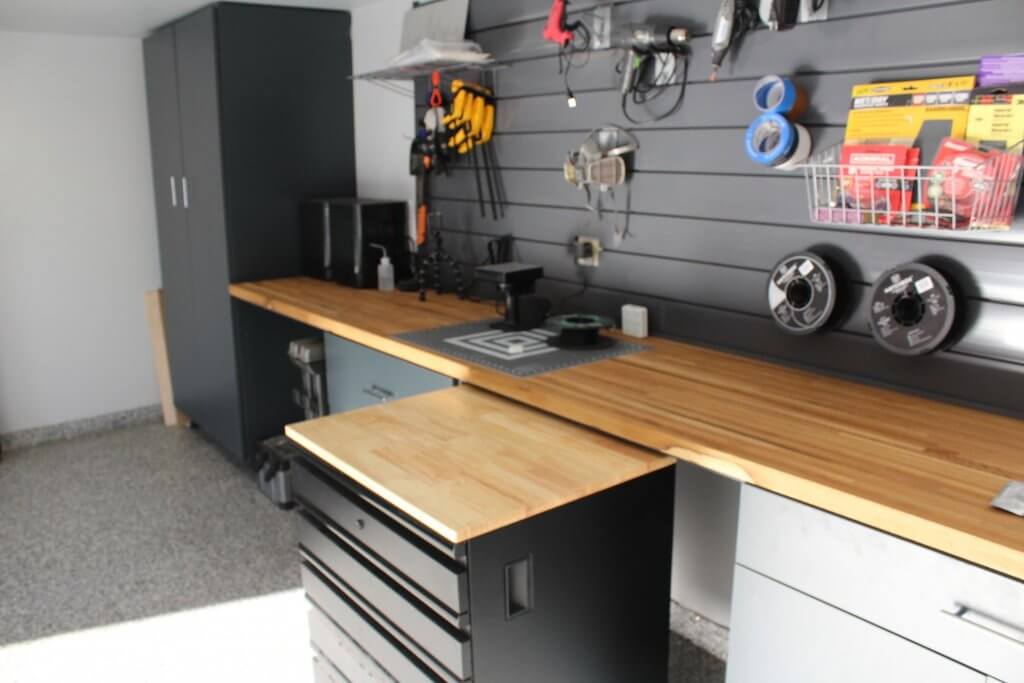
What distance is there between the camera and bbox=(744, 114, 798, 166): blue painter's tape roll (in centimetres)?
174

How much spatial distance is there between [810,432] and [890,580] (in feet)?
1.12

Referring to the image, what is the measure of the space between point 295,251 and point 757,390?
2.26 meters

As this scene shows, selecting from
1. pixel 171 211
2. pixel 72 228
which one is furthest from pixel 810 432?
pixel 72 228

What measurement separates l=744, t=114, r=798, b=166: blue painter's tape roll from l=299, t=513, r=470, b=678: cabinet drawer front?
3.93 feet

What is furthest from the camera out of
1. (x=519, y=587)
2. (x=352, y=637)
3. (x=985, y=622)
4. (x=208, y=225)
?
(x=208, y=225)

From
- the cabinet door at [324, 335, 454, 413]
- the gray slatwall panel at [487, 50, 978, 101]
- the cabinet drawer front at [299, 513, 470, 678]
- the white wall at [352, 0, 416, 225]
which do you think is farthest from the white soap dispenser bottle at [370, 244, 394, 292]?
the cabinet drawer front at [299, 513, 470, 678]

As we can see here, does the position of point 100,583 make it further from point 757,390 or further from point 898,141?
point 898,141

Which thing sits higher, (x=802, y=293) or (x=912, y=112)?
(x=912, y=112)

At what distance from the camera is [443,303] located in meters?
2.75

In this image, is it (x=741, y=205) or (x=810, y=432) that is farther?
(x=741, y=205)

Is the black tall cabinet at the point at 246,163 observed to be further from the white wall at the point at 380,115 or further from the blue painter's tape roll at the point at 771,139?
the blue painter's tape roll at the point at 771,139

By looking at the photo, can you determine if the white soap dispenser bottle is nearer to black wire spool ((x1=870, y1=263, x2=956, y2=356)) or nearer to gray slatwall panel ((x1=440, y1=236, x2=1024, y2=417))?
gray slatwall panel ((x1=440, y1=236, x2=1024, y2=417))

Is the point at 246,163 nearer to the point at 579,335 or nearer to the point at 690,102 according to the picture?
the point at 579,335

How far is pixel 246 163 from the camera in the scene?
3.19m
